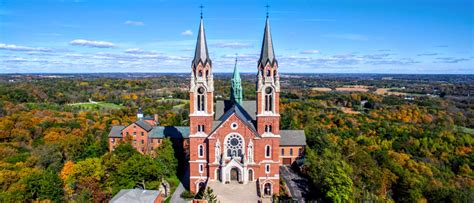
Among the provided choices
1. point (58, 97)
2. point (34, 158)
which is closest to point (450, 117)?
point (34, 158)

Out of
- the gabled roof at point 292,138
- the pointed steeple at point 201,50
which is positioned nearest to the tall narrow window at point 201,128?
the pointed steeple at point 201,50

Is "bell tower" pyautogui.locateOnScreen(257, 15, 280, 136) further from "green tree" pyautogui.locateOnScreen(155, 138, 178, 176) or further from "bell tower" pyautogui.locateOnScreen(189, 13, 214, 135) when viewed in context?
"green tree" pyautogui.locateOnScreen(155, 138, 178, 176)

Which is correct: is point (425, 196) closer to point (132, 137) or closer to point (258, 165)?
point (258, 165)

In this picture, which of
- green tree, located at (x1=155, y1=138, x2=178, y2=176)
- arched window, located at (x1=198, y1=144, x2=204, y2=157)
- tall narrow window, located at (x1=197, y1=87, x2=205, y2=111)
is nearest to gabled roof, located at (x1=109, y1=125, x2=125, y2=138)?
green tree, located at (x1=155, y1=138, x2=178, y2=176)

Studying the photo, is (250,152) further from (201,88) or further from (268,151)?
(201,88)

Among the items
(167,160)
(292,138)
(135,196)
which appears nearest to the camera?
(135,196)

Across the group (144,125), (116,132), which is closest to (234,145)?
(144,125)

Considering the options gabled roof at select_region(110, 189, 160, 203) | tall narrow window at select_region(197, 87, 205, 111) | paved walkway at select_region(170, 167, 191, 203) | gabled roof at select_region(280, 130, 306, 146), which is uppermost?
tall narrow window at select_region(197, 87, 205, 111)
